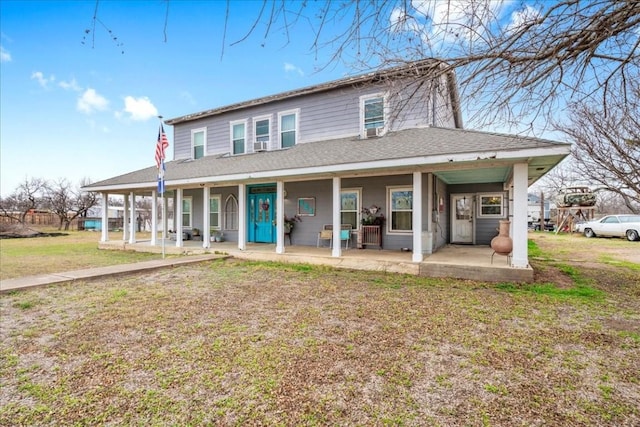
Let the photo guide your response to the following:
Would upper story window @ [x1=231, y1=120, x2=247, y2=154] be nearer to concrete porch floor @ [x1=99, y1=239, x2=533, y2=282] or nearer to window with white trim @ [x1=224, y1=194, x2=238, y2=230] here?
window with white trim @ [x1=224, y1=194, x2=238, y2=230]

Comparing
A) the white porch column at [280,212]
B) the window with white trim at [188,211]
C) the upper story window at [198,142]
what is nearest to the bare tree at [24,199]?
the window with white trim at [188,211]

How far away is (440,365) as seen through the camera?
303cm

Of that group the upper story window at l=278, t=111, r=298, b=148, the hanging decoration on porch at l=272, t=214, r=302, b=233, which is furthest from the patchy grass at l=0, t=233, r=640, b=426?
the upper story window at l=278, t=111, r=298, b=148

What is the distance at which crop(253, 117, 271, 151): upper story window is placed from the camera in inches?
487

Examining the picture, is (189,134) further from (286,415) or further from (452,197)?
(286,415)

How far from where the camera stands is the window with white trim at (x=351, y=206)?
33.9 ft

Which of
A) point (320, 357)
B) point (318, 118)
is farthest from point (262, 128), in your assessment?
point (320, 357)

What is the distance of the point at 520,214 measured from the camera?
6492 mm

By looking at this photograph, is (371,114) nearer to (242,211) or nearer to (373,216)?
(373,216)

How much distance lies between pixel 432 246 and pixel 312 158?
14.1 feet

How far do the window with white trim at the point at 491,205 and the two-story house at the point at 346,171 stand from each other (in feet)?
0.12

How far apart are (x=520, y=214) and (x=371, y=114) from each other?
5.68 m

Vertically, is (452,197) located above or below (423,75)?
below

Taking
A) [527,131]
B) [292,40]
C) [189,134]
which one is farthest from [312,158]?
[189,134]
